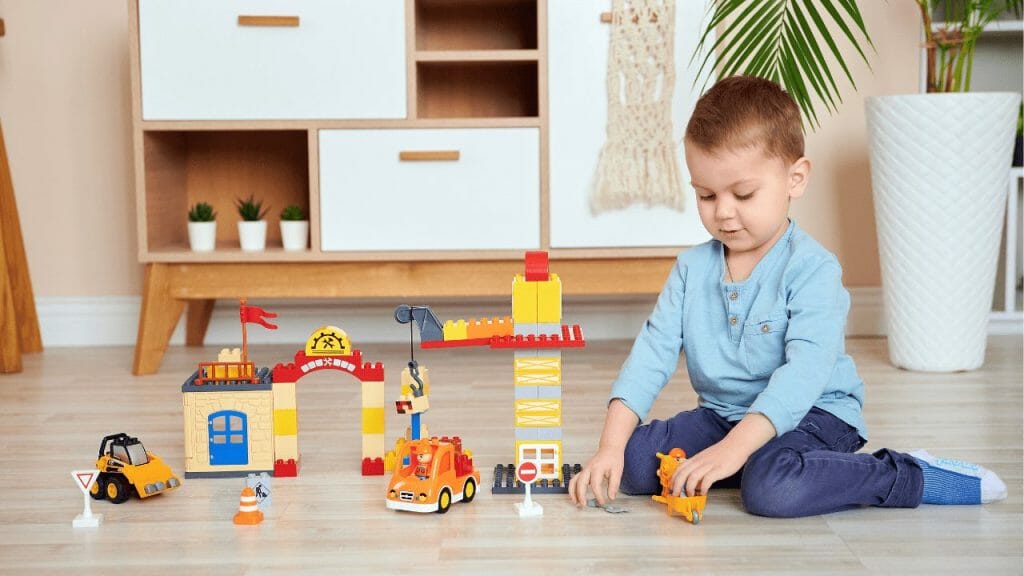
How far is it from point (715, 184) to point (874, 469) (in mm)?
359

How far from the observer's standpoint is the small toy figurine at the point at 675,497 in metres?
1.17

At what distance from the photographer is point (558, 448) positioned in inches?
50.9

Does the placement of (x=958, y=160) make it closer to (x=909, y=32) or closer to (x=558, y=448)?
(x=909, y=32)

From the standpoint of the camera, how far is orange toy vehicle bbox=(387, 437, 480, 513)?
120 cm

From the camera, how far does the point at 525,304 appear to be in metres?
1.27

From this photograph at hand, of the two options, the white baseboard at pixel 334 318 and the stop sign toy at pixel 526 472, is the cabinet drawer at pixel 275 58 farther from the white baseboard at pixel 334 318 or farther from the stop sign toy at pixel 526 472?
the stop sign toy at pixel 526 472

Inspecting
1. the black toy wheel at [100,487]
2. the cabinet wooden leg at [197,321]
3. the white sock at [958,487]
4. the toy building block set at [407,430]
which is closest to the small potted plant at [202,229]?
the cabinet wooden leg at [197,321]

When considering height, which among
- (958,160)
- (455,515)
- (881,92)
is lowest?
(455,515)

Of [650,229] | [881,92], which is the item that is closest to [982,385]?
[650,229]

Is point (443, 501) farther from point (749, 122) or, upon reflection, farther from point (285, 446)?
point (749, 122)

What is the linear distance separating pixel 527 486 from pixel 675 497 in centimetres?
16

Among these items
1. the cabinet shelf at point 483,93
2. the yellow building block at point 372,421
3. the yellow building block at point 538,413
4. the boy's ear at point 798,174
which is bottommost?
the yellow building block at point 372,421

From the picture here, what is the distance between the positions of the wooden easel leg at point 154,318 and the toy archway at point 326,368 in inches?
32.8

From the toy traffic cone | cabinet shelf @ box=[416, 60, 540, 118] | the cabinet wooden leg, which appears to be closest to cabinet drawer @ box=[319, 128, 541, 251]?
cabinet shelf @ box=[416, 60, 540, 118]
